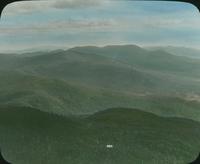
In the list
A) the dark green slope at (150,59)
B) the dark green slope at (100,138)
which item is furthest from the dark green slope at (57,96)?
the dark green slope at (150,59)

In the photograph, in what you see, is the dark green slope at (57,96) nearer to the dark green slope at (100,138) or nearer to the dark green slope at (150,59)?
the dark green slope at (100,138)

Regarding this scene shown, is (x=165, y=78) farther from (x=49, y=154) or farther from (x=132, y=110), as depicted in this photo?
(x=49, y=154)

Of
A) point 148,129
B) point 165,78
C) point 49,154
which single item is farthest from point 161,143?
point 49,154

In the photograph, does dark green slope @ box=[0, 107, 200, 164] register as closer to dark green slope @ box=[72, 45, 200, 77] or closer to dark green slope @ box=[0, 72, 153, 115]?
dark green slope @ box=[0, 72, 153, 115]

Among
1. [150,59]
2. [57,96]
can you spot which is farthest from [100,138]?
[150,59]

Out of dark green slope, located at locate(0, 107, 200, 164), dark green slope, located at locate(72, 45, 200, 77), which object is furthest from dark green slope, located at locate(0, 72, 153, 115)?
dark green slope, located at locate(72, 45, 200, 77)

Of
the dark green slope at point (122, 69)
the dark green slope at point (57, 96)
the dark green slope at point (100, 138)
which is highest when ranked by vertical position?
the dark green slope at point (122, 69)

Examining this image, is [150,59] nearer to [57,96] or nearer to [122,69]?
[122,69]

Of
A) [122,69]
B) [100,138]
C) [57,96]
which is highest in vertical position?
[122,69]
